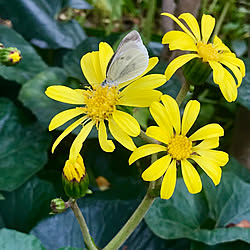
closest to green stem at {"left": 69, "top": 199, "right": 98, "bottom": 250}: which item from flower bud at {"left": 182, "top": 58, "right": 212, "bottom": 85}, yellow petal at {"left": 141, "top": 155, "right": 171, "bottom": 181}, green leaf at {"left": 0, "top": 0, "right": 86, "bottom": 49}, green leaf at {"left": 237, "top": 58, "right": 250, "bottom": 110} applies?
yellow petal at {"left": 141, "top": 155, "right": 171, "bottom": 181}

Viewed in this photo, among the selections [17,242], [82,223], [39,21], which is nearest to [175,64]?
[82,223]

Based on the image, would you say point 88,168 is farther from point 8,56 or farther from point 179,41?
point 179,41

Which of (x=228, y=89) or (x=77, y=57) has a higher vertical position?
(x=228, y=89)

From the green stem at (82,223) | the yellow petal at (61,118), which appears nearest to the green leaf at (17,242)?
the green stem at (82,223)

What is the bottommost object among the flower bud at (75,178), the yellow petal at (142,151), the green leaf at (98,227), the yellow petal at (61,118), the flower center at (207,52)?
the green leaf at (98,227)

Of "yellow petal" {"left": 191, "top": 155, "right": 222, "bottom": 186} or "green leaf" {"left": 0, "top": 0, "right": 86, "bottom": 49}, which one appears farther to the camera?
"green leaf" {"left": 0, "top": 0, "right": 86, "bottom": 49}

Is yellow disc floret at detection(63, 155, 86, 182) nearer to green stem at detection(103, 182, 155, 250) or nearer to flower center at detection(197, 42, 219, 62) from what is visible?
green stem at detection(103, 182, 155, 250)

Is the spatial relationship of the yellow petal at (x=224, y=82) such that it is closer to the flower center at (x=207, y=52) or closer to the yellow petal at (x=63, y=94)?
the flower center at (x=207, y=52)
